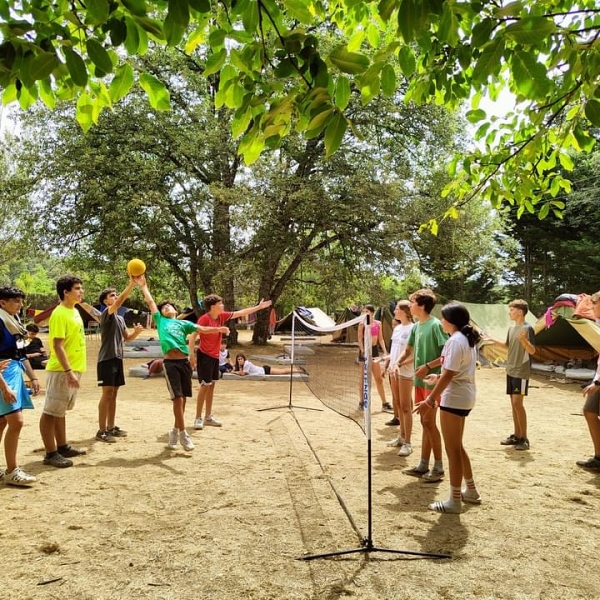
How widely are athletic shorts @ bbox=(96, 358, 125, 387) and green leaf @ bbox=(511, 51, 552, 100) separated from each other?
533 centimetres

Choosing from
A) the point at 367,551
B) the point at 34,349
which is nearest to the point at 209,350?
the point at 367,551

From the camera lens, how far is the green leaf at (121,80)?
96.4 inches

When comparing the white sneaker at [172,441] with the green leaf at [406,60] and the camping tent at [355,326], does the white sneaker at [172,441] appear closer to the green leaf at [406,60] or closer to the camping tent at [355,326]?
the green leaf at [406,60]

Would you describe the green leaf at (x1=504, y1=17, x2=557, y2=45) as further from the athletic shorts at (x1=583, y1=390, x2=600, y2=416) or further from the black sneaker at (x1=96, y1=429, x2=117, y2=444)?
the black sneaker at (x1=96, y1=429, x2=117, y2=444)

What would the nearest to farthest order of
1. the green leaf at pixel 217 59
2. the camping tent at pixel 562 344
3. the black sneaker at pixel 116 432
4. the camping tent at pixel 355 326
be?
the green leaf at pixel 217 59 → the black sneaker at pixel 116 432 → the camping tent at pixel 562 344 → the camping tent at pixel 355 326

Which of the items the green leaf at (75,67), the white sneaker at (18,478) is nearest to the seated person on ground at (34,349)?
the white sneaker at (18,478)

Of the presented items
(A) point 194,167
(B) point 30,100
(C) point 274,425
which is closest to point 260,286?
(A) point 194,167

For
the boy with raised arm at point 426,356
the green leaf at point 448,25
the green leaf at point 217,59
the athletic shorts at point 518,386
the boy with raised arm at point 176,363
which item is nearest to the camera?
the green leaf at point 217,59

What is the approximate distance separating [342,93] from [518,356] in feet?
16.0

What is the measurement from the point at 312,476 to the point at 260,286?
51.6 feet

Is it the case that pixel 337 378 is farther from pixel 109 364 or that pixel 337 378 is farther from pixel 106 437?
pixel 109 364

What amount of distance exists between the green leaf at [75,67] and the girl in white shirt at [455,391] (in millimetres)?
3112

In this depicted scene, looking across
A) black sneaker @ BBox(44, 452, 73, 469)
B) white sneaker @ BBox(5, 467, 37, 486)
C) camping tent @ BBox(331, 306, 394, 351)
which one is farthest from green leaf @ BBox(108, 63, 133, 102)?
camping tent @ BBox(331, 306, 394, 351)

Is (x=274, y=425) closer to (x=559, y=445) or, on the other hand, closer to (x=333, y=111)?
(x=559, y=445)
